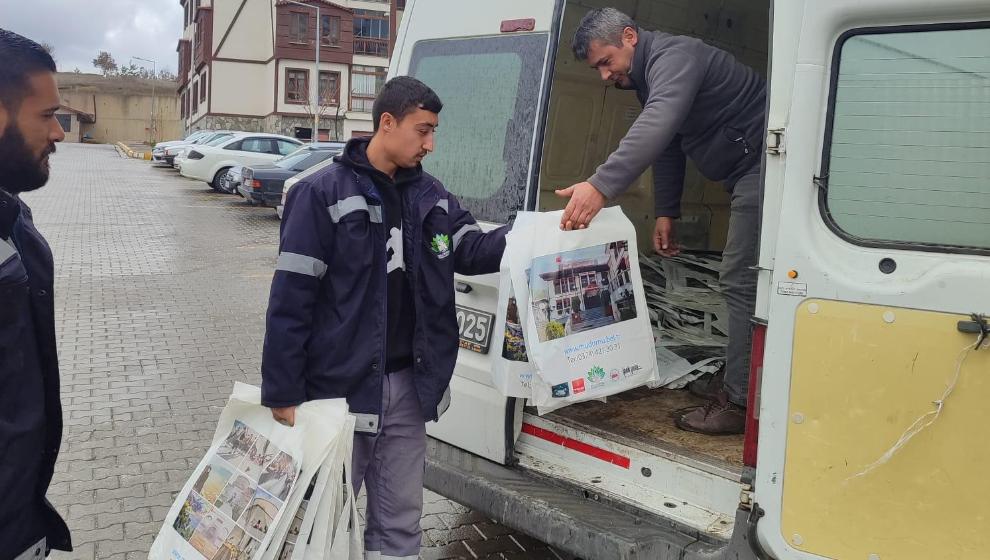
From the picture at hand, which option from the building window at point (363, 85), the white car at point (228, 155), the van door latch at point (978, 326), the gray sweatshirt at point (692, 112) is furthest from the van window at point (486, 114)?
the building window at point (363, 85)

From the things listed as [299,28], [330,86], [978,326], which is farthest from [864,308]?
[299,28]

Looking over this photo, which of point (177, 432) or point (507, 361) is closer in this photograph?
point (507, 361)

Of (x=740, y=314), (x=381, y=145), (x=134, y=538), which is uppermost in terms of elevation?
(x=381, y=145)

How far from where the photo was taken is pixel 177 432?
5.70m

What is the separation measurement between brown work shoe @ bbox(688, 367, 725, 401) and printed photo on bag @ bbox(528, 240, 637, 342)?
1.04 meters

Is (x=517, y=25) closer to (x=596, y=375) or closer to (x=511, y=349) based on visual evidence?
(x=511, y=349)

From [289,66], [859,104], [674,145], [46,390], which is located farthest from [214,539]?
[289,66]

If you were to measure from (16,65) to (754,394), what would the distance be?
2.23m

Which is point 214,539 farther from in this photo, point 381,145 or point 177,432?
point 177,432

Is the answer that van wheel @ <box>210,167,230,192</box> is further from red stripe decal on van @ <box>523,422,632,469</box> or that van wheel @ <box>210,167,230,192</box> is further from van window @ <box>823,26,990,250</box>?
van window @ <box>823,26,990,250</box>

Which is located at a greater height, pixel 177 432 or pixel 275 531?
pixel 275 531

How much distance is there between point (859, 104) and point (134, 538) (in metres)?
3.70

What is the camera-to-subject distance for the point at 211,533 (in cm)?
282

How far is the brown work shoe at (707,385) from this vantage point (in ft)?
13.6
